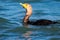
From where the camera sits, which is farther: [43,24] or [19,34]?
[43,24]

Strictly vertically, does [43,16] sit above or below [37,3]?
below

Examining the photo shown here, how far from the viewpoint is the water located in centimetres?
1287

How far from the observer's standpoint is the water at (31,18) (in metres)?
12.9

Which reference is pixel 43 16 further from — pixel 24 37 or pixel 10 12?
pixel 24 37

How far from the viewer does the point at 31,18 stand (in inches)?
637

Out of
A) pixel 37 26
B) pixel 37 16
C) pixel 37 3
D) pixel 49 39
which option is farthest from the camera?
pixel 37 3

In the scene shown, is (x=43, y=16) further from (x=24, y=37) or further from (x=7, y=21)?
Answer: (x=24, y=37)

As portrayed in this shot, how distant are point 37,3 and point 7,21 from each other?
4.22 meters

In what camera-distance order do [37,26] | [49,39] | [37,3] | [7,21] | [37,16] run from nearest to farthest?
1. [49,39]
2. [37,26]
3. [7,21]
4. [37,16]
5. [37,3]

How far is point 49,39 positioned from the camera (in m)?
12.4

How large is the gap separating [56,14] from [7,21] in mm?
2323

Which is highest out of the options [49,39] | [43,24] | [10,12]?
[10,12]

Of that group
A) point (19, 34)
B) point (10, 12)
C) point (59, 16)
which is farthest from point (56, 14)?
point (19, 34)

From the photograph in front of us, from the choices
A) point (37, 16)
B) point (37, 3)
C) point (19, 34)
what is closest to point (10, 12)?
point (37, 16)
